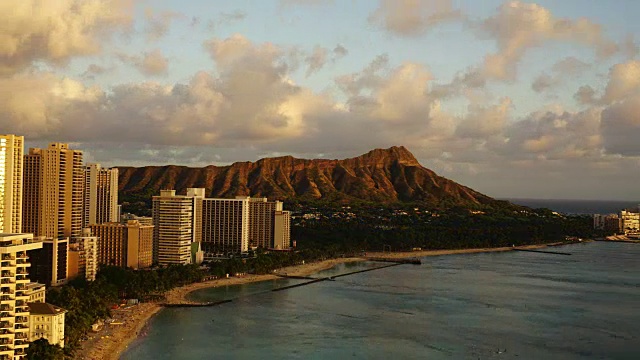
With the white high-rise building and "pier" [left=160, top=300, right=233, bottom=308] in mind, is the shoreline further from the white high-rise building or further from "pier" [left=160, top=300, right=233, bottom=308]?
the white high-rise building

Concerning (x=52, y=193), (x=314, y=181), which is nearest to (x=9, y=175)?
(x=52, y=193)

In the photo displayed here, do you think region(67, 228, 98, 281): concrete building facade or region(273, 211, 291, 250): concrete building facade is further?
region(273, 211, 291, 250): concrete building facade

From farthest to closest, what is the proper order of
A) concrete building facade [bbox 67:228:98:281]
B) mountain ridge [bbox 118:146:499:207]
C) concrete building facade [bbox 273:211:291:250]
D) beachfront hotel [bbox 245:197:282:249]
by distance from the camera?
mountain ridge [bbox 118:146:499:207], beachfront hotel [bbox 245:197:282:249], concrete building facade [bbox 273:211:291:250], concrete building facade [bbox 67:228:98:281]

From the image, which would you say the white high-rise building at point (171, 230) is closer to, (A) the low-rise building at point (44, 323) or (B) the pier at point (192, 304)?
(B) the pier at point (192, 304)

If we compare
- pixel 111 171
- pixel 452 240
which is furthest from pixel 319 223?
pixel 111 171

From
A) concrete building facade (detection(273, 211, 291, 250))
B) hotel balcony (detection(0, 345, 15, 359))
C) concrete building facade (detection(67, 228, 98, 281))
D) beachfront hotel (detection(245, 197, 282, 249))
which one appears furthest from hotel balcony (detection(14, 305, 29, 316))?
beachfront hotel (detection(245, 197, 282, 249))

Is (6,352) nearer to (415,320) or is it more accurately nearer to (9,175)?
(9,175)

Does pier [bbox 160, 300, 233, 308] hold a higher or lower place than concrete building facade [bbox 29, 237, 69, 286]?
lower

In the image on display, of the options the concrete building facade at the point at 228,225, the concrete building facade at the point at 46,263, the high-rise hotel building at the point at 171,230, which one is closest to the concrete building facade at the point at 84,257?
the concrete building facade at the point at 46,263
